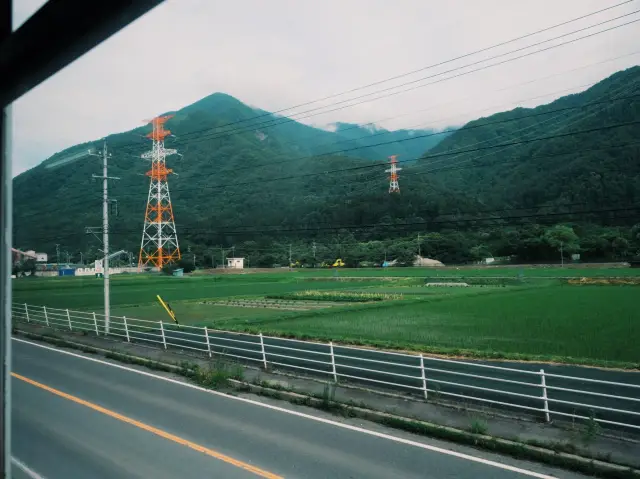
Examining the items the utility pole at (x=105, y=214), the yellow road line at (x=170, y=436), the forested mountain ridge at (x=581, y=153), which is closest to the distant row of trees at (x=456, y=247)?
the forested mountain ridge at (x=581, y=153)

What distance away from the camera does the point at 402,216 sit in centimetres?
4038

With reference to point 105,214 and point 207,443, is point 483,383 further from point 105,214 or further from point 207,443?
point 105,214

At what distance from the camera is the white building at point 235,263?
205ft

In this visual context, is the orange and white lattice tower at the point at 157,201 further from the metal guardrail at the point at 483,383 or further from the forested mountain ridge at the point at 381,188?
the metal guardrail at the point at 483,383

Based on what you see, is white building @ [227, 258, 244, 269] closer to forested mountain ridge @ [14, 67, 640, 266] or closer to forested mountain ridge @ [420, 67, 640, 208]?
forested mountain ridge @ [14, 67, 640, 266]

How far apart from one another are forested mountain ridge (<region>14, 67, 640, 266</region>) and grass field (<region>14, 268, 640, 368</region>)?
3694mm

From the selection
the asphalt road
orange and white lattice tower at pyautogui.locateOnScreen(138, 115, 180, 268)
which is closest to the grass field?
the asphalt road

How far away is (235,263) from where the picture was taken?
2518 inches

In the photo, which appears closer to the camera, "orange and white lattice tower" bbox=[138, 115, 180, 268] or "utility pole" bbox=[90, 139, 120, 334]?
"utility pole" bbox=[90, 139, 120, 334]

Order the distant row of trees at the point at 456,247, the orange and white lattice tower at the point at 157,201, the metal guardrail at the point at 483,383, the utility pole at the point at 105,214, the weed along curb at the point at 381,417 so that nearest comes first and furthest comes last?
the weed along curb at the point at 381,417 → the metal guardrail at the point at 483,383 → the utility pole at the point at 105,214 → the orange and white lattice tower at the point at 157,201 → the distant row of trees at the point at 456,247

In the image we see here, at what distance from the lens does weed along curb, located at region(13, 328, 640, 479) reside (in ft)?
17.9

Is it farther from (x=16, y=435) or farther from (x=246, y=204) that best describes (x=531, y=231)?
(x=16, y=435)

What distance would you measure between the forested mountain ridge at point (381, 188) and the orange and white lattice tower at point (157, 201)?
617 mm

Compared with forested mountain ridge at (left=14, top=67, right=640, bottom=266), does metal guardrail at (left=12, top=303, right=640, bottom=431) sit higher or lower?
lower
